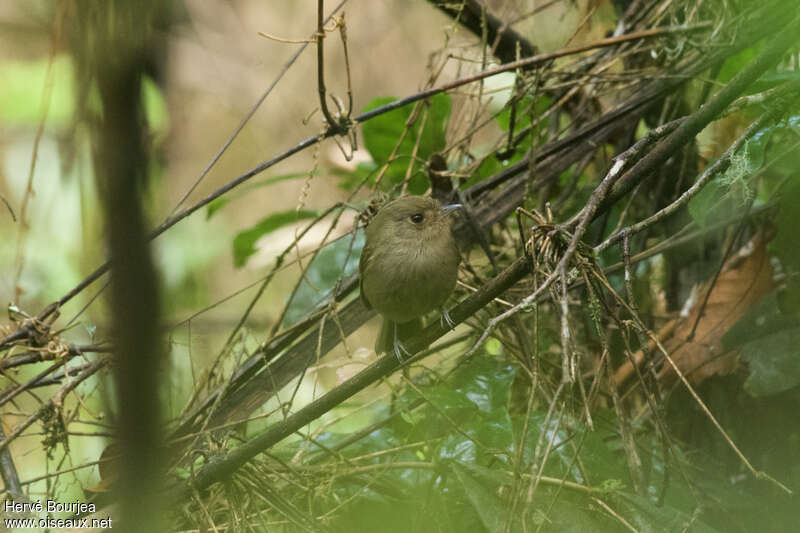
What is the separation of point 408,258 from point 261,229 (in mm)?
851

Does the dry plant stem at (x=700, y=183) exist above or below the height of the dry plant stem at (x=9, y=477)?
below

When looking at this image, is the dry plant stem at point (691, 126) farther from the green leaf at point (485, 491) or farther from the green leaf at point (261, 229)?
the green leaf at point (261, 229)

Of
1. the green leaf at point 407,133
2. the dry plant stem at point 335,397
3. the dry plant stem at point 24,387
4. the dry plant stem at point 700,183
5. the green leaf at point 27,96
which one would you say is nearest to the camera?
the dry plant stem at point 700,183

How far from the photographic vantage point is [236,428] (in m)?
3.30

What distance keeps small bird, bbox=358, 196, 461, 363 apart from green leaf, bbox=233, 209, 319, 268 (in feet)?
1.43

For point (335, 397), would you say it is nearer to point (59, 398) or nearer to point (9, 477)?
point (59, 398)

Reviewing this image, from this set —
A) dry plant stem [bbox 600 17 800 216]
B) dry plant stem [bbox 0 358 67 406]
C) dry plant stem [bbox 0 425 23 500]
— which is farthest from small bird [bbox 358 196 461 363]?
dry plant stem [bbox 0 425 23 500]

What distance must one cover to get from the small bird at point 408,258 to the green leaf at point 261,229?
1.43 ft

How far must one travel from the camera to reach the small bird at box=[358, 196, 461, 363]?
3514mm

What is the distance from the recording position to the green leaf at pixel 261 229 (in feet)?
13.0

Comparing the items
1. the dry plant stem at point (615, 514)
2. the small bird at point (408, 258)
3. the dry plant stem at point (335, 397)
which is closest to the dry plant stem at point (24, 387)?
the dry plant stem at point (335, 397)

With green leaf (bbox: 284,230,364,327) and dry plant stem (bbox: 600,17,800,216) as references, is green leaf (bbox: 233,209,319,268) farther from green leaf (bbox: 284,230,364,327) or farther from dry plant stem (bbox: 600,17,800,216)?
dry plant stem (bbox: 600,17,800,216)

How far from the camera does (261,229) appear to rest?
4.00 m

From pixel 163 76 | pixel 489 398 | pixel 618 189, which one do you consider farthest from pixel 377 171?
A: pixel 163 76
